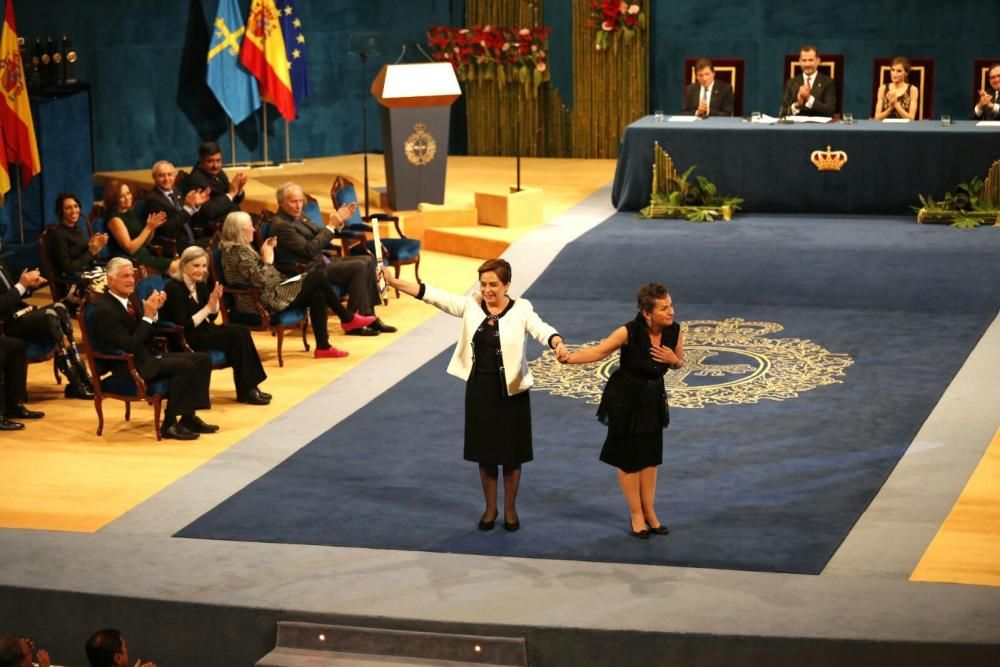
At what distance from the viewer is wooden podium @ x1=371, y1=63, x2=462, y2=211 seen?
41.4ft

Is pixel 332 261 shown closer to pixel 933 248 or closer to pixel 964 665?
pixel 933 248

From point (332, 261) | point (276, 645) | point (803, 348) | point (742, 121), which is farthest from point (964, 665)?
point (742, 121)

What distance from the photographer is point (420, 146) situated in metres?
12.8

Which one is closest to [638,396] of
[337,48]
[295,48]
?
[295,48]

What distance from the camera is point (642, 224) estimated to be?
12.5 m

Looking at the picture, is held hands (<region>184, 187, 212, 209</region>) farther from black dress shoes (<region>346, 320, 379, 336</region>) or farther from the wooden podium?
the wooden podium

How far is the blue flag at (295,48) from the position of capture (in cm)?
1526

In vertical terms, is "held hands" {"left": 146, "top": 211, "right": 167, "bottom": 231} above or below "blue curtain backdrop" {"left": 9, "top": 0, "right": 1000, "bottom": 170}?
below

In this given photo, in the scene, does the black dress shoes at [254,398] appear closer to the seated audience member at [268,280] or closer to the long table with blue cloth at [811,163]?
the seated audience member at [268,280]

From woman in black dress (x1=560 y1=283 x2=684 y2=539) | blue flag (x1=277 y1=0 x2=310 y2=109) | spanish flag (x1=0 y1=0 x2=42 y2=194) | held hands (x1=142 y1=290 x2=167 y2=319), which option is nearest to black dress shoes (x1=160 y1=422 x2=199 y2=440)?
held hands (x1=142 y1=290 x2=167 y2=319)

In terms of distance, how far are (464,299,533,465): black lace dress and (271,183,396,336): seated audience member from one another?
3.25m

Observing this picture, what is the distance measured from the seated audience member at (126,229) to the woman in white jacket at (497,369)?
160 inches

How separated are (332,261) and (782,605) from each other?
5095mm

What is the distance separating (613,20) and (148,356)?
843 centimetres
